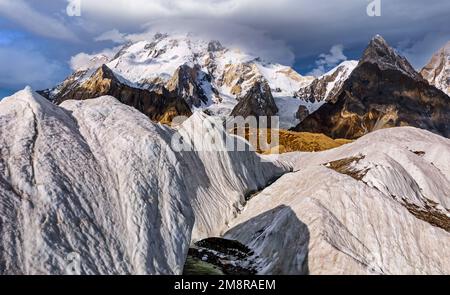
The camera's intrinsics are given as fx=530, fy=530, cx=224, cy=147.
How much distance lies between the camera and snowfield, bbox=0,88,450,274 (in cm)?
1759

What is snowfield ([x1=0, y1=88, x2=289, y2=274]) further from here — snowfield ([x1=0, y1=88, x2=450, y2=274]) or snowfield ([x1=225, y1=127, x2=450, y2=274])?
snowfield ([x1=225, y1=127, x2=450, y2=274])

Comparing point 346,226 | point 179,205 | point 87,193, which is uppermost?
point 87,193

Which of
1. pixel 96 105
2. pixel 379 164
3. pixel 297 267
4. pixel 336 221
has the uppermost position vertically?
pixel 96 105

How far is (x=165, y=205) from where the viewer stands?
812 inches

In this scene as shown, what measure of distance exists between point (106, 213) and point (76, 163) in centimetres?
246

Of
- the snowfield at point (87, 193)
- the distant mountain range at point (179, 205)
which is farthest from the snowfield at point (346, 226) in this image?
the snowfield at point (87, 193)

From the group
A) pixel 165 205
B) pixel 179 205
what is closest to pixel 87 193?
pixel 165 205

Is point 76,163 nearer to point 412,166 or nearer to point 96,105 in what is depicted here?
point 96,105

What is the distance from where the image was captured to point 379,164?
123 ft

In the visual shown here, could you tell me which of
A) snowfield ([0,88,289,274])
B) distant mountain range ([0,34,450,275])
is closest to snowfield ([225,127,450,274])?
distant mountain range ([0,34,450,275])

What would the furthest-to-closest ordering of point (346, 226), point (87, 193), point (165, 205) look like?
point (346, 226), point (165, 205), point (87, 193)

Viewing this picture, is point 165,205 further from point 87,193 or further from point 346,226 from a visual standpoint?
point 346,226
